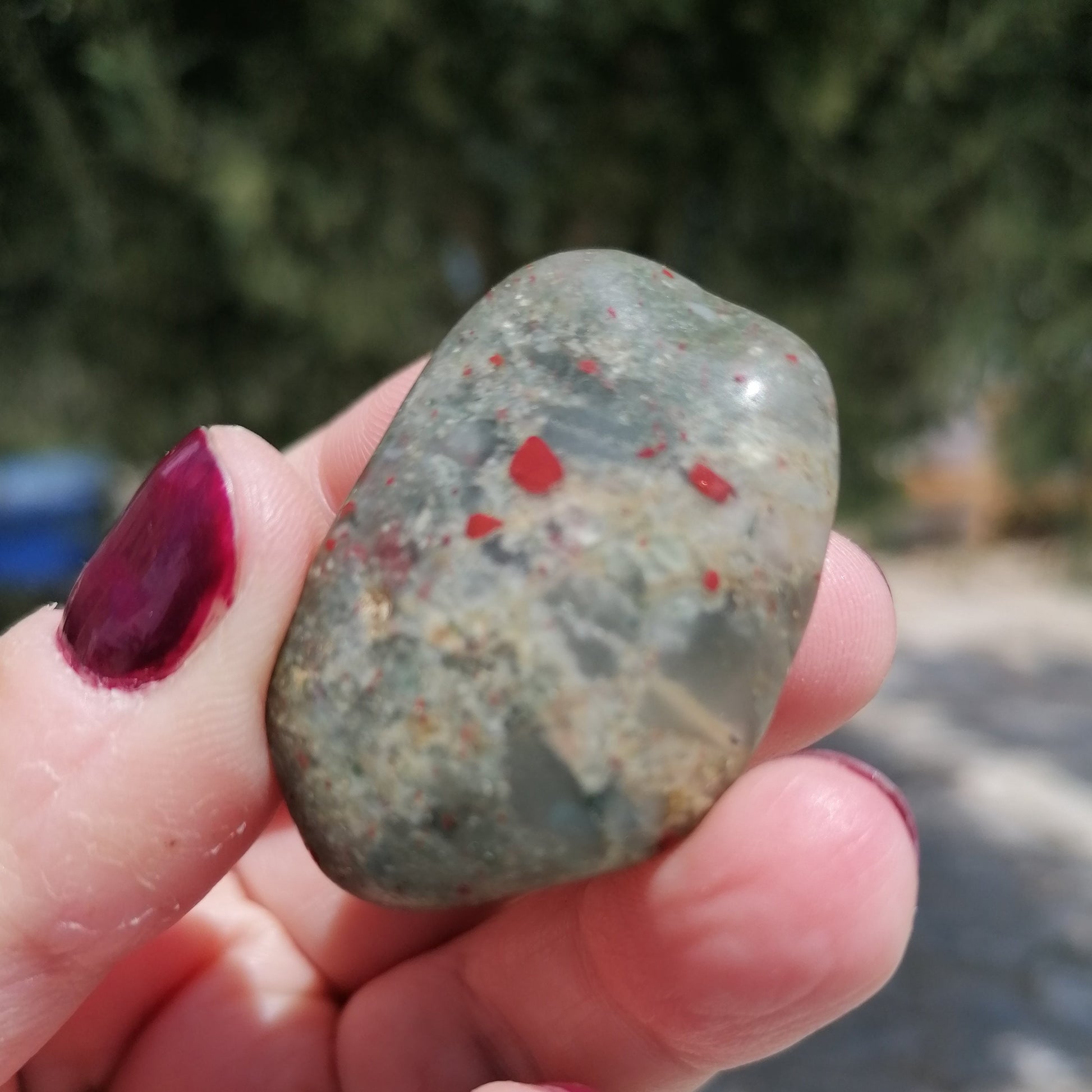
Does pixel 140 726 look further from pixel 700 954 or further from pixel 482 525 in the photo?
pixel 700 954

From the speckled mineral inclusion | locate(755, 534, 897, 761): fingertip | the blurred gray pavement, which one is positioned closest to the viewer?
the speckled mineral inclusion

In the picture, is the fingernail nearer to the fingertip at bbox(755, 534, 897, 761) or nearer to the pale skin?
the pale skin

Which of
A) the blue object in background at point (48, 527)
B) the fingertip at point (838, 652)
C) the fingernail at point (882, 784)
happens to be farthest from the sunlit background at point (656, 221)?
the blue object in background at point (48, 527)

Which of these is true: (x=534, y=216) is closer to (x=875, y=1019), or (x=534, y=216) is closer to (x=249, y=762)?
(x=249, y=762)

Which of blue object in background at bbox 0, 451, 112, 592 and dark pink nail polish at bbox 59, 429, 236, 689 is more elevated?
dark pink nail polish at bbox 59, 429, 236, 689

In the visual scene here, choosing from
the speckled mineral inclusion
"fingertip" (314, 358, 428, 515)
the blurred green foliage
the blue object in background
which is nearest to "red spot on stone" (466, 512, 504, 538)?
the speckled mineral inclusion

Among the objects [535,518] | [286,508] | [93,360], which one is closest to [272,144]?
[93,360]
